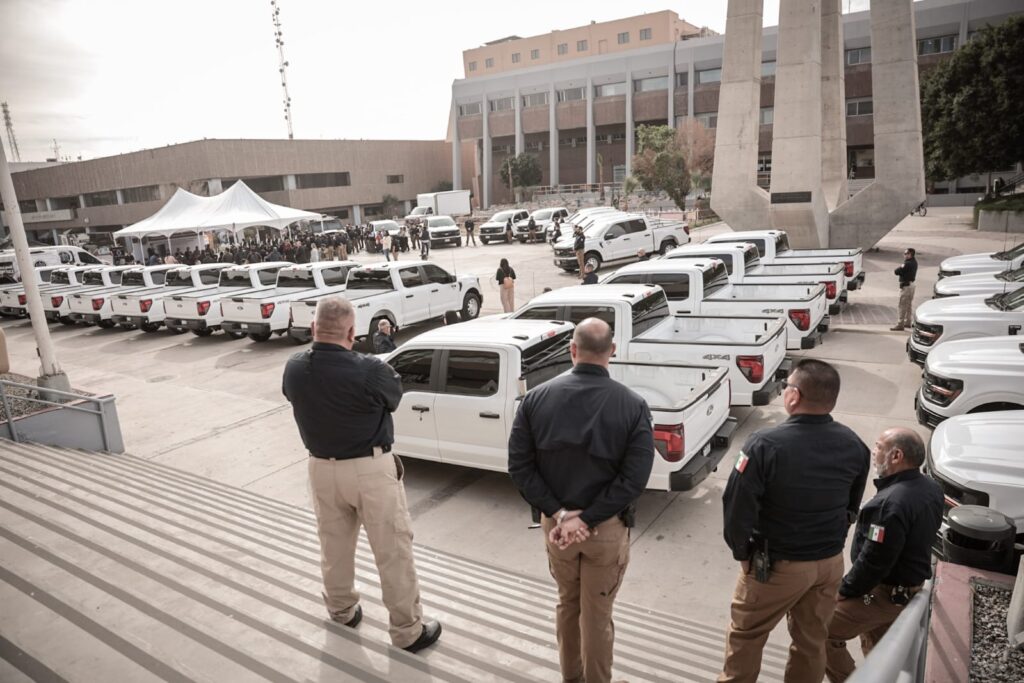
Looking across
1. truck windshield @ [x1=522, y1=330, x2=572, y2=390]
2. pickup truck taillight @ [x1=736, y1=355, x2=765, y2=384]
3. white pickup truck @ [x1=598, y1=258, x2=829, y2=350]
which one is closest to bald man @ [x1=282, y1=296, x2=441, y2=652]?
truck windshield @ [x1=522, y1=330, x2=572, y2=390]

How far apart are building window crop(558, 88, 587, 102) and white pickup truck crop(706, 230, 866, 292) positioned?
54.6 metres

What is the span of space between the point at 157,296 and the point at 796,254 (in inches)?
647

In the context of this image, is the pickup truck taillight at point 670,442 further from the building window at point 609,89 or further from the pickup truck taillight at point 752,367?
the building window at point 609,89

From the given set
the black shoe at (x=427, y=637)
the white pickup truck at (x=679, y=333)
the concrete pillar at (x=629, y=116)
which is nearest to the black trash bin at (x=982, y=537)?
the white pickup truck at (x=679, y=333)

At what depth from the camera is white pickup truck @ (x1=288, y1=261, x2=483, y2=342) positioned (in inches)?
549

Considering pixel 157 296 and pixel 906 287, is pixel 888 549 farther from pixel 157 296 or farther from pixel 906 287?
pixel 157 296

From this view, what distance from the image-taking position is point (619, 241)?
2406 cm

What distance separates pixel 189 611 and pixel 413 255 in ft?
108

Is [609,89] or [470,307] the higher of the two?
[609,89]

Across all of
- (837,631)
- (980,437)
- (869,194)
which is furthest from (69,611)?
(869,194)

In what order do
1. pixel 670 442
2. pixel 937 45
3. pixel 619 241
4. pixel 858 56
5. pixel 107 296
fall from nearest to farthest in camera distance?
1. pixel 670 442
2. pixel 107 296
3. pixel 619 241
4. pixel 937 45
5. pixel 858 56

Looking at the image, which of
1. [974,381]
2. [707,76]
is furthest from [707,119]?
[974,381]

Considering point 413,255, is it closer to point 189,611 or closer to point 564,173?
point 189,611

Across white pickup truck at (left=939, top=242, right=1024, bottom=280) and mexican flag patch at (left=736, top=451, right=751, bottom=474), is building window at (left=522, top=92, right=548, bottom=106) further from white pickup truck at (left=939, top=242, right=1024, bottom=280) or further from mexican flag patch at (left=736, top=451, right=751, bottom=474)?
mexican flag patch at (left=736, top=451, right=751, bottom=474)
